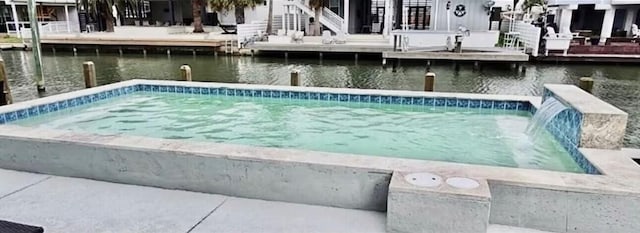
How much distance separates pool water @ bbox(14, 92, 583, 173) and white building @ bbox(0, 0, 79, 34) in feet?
85.2

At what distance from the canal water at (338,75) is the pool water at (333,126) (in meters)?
6.03

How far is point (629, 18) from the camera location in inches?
961

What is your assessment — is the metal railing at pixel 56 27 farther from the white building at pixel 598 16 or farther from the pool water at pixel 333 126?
the white building at pixel 598 16

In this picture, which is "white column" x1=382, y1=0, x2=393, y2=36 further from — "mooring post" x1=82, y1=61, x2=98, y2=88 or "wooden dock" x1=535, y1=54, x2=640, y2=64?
"mooring post" x1=82, y1=61, x2=98, y2=88

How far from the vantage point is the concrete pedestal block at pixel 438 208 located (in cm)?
281

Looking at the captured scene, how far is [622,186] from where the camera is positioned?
3.01 meters

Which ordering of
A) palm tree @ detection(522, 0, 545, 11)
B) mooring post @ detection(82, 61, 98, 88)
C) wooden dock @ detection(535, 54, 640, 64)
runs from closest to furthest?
mooring post @ detection(82, 61, 98, 88) < wooden dock @ detection(535, 54, 640, 64) < palm tree @ detection(522, 0, 545, 11)

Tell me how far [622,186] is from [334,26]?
74.6 ft

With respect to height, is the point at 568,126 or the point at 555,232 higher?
the point at 568,126

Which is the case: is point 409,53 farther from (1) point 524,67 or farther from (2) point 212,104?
(2) point 212,104

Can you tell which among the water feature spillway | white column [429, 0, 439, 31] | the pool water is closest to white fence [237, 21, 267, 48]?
white column [429, 0, 439, 31]

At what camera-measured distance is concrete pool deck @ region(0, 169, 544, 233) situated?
3088 mm

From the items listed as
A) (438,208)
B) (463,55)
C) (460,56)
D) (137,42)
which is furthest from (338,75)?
(438,208)

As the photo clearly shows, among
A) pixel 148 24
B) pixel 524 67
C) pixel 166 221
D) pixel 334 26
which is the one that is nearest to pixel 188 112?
pixel 166 221
